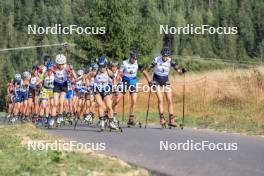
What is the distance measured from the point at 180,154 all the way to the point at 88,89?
37.8 ft

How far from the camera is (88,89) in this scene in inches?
884

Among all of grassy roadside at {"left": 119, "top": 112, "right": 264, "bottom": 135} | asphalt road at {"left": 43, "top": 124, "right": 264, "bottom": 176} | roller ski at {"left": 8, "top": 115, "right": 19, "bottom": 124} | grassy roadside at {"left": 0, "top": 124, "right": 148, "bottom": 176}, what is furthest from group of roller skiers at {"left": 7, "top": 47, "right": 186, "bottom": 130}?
grassy roadside at {"left": 0, "top": 124, "right": 148, "bottom": 176}

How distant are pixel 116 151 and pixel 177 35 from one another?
11842 centimetres

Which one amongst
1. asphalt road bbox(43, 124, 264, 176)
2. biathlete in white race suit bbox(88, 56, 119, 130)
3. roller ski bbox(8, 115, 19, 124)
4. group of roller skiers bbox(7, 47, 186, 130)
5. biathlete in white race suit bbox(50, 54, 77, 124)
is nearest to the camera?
asphalt road bbox(43, 124, 264, 176)

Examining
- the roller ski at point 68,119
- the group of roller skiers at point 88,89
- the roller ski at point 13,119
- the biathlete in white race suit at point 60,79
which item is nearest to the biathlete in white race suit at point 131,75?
the group of roller skiers at point 88,89

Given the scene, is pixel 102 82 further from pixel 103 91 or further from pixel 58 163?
pixel 58 163

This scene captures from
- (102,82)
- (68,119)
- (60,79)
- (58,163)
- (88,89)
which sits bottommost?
(58,163)

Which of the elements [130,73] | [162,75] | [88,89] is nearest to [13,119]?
[88,89]

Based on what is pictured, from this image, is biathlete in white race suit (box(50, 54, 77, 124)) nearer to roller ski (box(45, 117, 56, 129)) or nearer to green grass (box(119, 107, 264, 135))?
roller ski (box(45, 117, 56, 129))

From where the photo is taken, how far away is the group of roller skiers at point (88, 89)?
666 inches

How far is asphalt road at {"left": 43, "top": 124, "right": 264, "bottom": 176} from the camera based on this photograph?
31.2 feet

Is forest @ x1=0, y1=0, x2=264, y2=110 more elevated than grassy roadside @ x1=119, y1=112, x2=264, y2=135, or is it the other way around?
forest @ x1=0, y1=0, x2=264, y2=110

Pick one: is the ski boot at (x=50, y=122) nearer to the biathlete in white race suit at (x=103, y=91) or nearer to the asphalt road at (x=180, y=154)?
the biathlete in white race suit at (x=103, y=91)

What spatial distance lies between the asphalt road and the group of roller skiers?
1332mm
